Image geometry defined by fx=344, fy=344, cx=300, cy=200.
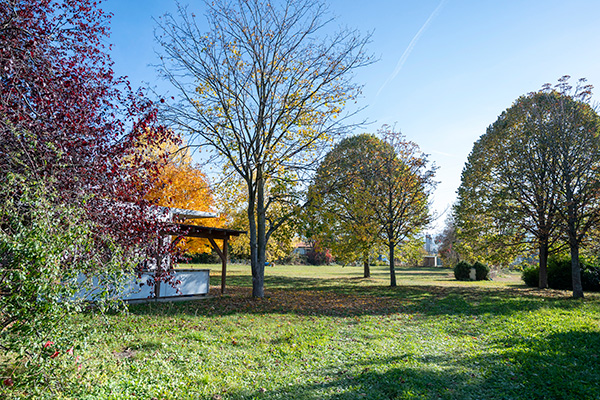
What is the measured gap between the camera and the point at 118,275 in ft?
13.6

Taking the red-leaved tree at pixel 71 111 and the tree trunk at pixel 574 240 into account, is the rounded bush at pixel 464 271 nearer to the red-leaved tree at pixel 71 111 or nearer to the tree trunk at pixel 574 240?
the tree trunk at pixel 574 240

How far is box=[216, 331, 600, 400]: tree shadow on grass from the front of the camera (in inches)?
192

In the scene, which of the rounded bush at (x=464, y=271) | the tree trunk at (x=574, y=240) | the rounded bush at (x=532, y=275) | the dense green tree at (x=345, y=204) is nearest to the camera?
the tree trunk at (x=574, y=240)

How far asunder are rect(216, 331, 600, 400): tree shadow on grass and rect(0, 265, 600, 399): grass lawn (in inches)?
0.7

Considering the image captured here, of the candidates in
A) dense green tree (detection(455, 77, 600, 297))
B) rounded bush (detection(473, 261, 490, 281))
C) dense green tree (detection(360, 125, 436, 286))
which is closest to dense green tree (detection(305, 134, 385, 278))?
dense green tree (detection(360, 125, 436, 286))

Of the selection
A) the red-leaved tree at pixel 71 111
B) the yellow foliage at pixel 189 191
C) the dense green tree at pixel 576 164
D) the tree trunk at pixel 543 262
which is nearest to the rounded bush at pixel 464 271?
the tree trunk at pixel 543 262

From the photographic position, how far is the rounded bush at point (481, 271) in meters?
25.5

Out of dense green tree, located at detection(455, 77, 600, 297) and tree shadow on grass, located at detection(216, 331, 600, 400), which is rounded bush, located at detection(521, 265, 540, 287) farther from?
tree shadow on grass, located at detection(216, 331, 600, 400)

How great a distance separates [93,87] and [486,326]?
1038 centimetres

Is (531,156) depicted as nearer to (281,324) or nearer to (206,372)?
(281,324)

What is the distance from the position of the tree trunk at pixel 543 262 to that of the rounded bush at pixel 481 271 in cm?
781

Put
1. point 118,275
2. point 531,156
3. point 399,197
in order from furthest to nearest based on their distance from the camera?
point 399,197 → point 531,156 → point 118,275

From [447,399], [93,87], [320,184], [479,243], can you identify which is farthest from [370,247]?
[93,87]

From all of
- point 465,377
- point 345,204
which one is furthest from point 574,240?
point 465,377
